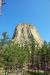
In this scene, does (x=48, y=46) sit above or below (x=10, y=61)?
above

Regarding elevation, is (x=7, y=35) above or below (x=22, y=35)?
below

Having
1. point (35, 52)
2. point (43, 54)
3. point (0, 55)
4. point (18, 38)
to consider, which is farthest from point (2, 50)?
point (18, 38)

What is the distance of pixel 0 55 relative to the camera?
54719mm

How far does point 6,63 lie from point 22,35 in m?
147

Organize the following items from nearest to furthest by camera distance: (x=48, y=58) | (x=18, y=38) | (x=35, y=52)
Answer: (x=48, y=58)
(x=35, y=52)
(x=18, y=38)

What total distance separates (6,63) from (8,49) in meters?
4.12

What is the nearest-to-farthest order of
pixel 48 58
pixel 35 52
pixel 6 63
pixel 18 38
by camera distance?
pixel 6 63, pixel 48 58, pixel 35 52, pixel 18 38

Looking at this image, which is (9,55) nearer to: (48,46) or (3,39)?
(3,39)

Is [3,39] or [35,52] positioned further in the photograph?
[35,52]

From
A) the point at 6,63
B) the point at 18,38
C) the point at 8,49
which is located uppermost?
the point at 18,38

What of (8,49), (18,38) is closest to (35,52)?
(8,49)

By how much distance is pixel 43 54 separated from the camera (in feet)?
222

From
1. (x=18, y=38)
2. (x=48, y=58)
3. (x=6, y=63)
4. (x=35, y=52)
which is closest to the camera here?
(x=6, y=63)

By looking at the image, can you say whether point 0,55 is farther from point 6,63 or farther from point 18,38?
point 18,38
